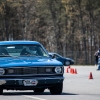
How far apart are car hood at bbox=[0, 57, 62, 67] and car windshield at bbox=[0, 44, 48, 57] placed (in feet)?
1.78

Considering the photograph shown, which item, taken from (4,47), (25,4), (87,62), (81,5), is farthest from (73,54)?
(4,47)

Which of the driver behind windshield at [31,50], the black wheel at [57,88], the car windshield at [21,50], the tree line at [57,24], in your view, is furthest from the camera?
the tree line at [57,24]

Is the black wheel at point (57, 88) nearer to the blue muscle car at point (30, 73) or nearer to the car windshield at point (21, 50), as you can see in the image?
the blue muscle car at point (30, 73)

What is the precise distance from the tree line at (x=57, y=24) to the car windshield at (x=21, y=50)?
46.3 meters

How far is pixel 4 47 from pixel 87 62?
1940 inches

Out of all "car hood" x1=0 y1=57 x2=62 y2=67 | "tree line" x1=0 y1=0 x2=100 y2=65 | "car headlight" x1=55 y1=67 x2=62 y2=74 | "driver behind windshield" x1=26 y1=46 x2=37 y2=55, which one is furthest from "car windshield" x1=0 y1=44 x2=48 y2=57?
"tree line" x1=0 y1=0 x2=100 y2=65

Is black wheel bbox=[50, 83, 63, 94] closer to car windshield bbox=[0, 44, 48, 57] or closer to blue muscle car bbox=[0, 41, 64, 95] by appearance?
blue muscle car bbox=[0, 41, 64, 95]

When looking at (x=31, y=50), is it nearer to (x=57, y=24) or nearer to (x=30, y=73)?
(x=30, y=73)

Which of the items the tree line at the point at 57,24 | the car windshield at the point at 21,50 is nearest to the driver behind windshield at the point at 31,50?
the car windshield at the point at 21,50

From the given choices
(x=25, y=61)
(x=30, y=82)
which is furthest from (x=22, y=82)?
(x=25, y=61)

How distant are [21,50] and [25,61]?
4.74 feet

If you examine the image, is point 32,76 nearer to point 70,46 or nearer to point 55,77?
point 55,77

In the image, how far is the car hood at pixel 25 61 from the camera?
1601 cm

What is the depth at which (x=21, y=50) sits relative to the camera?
17719 millimetres
